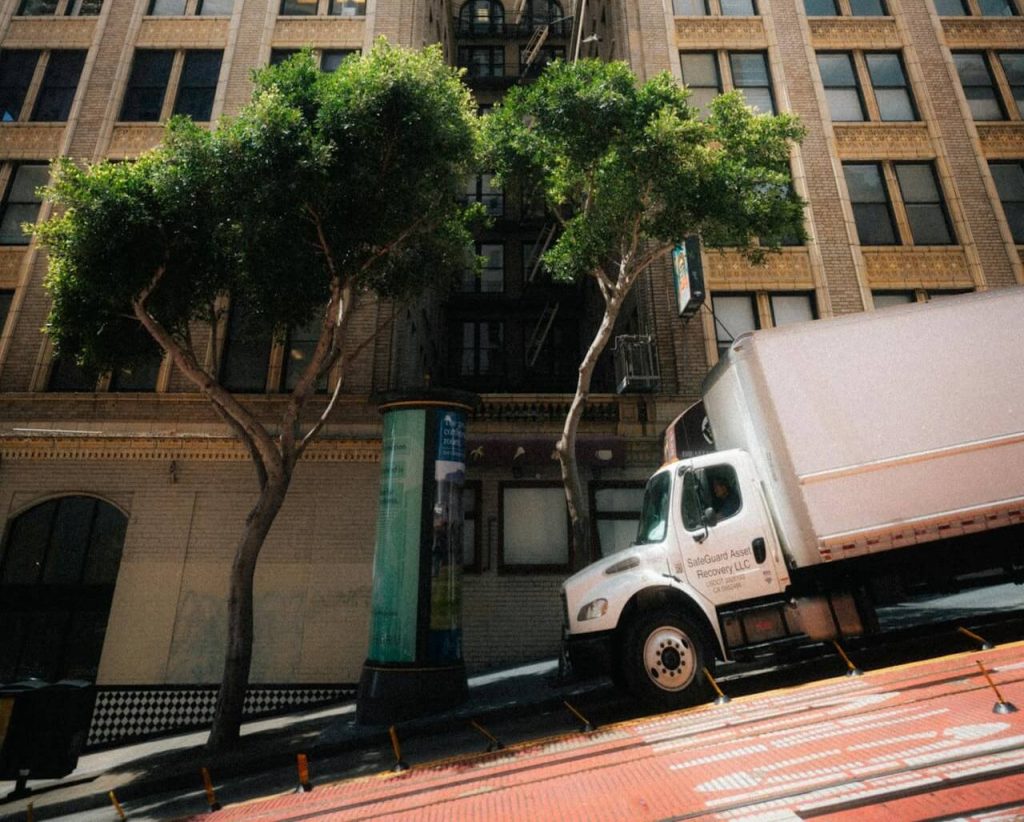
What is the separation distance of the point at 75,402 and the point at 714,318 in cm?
1632

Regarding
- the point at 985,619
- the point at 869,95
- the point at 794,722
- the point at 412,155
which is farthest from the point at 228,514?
the point at 869,95

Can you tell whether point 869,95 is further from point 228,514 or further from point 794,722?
point 228,514

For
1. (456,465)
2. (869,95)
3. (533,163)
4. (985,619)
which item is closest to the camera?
(985,619)

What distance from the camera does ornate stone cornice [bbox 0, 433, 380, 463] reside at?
1363 centimetres

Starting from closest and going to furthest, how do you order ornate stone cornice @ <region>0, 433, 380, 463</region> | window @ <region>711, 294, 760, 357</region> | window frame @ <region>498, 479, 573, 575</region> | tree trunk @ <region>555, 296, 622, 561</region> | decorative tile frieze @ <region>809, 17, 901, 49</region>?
tree trunk @ <region>555, 296, 622, 561</region>
window frame @ <region>498, 479, 573, 575</region>
ornate stone cornice @ <region>0, 433, 380, 463</region>
window @ <region>711, 294, 760, 357</region>
decorative tile frieze @ <region>809, 17, 901, 49</region>

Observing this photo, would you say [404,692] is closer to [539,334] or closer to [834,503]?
[834,503]

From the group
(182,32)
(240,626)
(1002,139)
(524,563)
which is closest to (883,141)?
(1002,139)

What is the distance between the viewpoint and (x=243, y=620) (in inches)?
352

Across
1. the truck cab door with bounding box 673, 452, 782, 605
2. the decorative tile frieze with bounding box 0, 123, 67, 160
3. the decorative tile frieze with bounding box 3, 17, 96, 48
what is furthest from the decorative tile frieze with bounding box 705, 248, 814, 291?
the decorative tile frieze with bounding box 3, 17, 96, 48

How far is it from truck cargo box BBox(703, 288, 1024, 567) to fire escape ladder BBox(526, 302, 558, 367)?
13196mm

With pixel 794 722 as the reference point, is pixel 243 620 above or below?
above

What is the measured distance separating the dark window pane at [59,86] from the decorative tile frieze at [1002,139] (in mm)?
26980

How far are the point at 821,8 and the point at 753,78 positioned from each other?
3886 millimetres

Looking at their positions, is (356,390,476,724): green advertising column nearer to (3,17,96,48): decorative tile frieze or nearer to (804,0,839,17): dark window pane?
(3,17,96,48): decorative tile frieze
